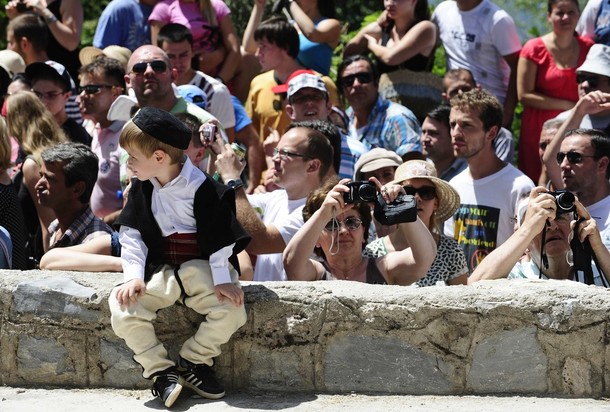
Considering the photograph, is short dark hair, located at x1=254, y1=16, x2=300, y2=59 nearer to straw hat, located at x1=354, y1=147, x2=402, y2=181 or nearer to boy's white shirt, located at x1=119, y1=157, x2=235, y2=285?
straw hat, located at x1=354, y1=147, x2=402, y2=181

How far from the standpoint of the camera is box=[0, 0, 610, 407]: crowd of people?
15.4 feet

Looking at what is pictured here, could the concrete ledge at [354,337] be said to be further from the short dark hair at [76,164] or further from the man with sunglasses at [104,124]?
the man with sunglasses at [104,124]

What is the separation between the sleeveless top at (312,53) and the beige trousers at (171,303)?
172 inches

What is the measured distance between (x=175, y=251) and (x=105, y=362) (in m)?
0.66

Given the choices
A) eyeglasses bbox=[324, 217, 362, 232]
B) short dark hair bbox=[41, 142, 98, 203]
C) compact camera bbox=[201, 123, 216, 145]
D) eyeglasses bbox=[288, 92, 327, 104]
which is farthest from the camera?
eyeglasses bbox=[288, 92, 327, 104]

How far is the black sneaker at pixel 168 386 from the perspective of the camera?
457 centimetres

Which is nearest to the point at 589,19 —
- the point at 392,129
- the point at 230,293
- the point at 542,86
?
the point at 542,86

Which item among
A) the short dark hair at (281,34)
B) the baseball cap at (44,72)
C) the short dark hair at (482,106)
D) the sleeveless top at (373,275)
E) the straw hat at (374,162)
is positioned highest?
the short dark hair at (281,34)

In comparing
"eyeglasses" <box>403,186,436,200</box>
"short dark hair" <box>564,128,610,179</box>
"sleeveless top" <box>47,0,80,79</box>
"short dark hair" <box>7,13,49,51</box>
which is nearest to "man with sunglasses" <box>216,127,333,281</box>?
"eyeglasses" <box>403,186,436,200</box>

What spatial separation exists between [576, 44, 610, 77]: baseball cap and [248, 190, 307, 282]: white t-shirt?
239 centimetres

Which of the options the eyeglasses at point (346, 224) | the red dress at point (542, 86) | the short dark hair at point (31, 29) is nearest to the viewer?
the eyeglasses at point (346, 224)

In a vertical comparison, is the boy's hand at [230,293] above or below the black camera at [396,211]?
below

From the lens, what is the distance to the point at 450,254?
5.97 metres

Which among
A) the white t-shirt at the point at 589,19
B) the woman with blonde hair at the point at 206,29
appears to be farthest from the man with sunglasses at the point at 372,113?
the white t-shirt at the point at 589,19
